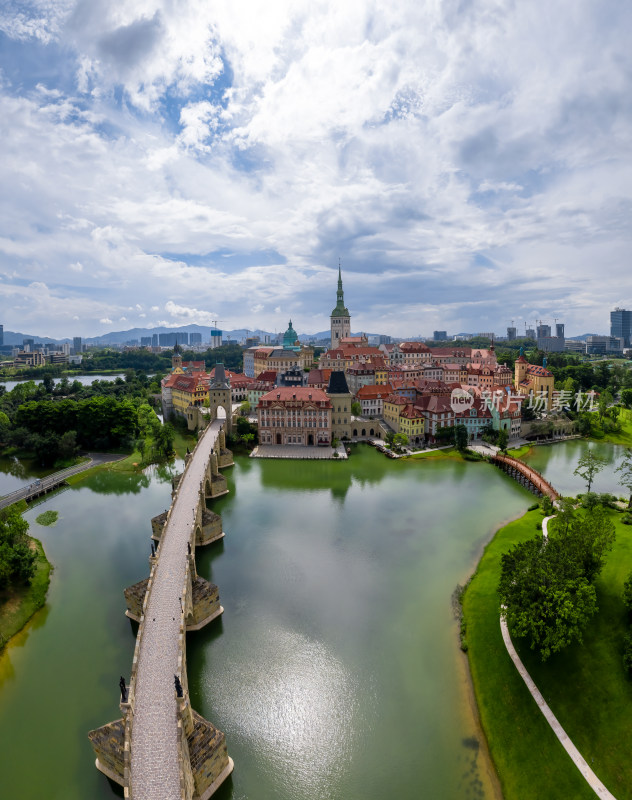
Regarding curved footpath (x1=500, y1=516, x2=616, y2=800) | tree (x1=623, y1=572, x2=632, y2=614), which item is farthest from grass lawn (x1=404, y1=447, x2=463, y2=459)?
tree (x1=623, y1=572, x2=632, y2=614)

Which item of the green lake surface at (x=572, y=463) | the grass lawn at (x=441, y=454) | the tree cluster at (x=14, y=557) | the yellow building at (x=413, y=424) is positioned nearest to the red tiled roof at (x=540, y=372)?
the green lake surface at (x=572, y=463)

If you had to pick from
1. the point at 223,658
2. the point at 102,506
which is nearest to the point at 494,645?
the point at 223,658

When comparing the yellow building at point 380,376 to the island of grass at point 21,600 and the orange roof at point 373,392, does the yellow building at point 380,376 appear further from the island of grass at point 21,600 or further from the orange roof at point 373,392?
the island of grass at point 21,600

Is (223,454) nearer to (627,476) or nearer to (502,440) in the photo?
(502,440)

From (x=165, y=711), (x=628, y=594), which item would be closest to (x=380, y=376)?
(x=628, y=594)

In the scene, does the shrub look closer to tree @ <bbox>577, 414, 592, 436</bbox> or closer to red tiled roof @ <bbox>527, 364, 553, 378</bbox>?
tree @ <bbox>577, 414, 592, 436</bbox>

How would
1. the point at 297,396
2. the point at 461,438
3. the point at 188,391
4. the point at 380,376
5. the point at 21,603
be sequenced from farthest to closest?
the point at 380,376, the point at 188,391, the point at 297,396, the point at 461,438, the point at 21,603

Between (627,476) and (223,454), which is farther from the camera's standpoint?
(223,454)
